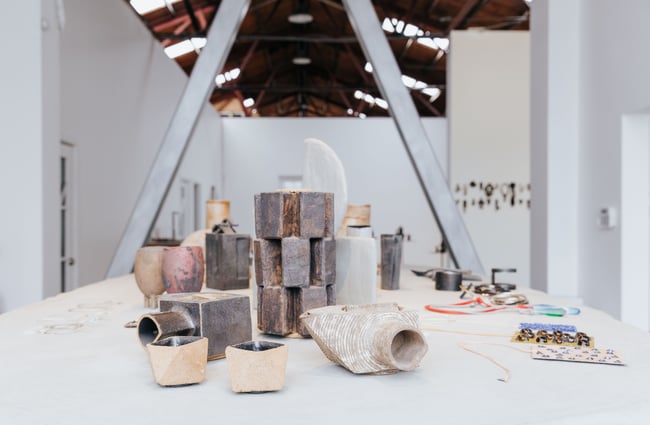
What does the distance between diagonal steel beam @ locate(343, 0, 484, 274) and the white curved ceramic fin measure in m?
1.16

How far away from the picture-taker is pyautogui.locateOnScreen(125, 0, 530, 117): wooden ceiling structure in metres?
8.45

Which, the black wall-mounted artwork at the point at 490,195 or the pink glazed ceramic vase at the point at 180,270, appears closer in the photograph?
the pink glazed ceramic vase at the point at 180,270

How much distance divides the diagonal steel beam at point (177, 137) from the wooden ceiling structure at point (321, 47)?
4460 millimetres

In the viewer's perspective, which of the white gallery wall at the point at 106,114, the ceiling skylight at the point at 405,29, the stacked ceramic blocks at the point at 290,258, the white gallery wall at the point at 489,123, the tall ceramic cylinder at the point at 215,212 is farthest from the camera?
the ceiling skylight at the point at 405,29

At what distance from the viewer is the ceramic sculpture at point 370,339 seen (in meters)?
1.16

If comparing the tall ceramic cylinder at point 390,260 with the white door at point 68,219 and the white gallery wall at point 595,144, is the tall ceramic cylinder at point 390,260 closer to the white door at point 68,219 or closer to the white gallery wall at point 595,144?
the white gallery wall at point 595,144

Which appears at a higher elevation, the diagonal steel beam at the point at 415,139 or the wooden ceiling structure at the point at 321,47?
the wooden ceiling structure at the point at 321,47

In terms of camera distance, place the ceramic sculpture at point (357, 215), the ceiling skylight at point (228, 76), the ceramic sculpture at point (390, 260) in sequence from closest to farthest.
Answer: the ceramic sculpture at point (390, 260), the ceramic sculpture at point (357, 215), the ceiling skylight at point (228, 76)

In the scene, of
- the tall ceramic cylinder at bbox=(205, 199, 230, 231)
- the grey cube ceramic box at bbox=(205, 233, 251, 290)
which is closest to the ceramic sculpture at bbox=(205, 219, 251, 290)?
the grey cube ceramic box at bbox=(205, 233, 251, 290)

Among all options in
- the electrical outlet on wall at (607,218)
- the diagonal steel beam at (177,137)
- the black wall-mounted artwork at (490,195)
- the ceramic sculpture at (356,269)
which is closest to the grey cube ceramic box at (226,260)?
the ceramic sculpture at (356,269)

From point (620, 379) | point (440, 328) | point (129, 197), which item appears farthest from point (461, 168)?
point (620, 379)

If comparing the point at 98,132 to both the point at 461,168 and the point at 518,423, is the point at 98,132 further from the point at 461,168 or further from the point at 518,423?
the point at 518,423

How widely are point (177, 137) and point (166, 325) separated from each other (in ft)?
7.81

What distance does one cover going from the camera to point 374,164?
1059 centimetres
